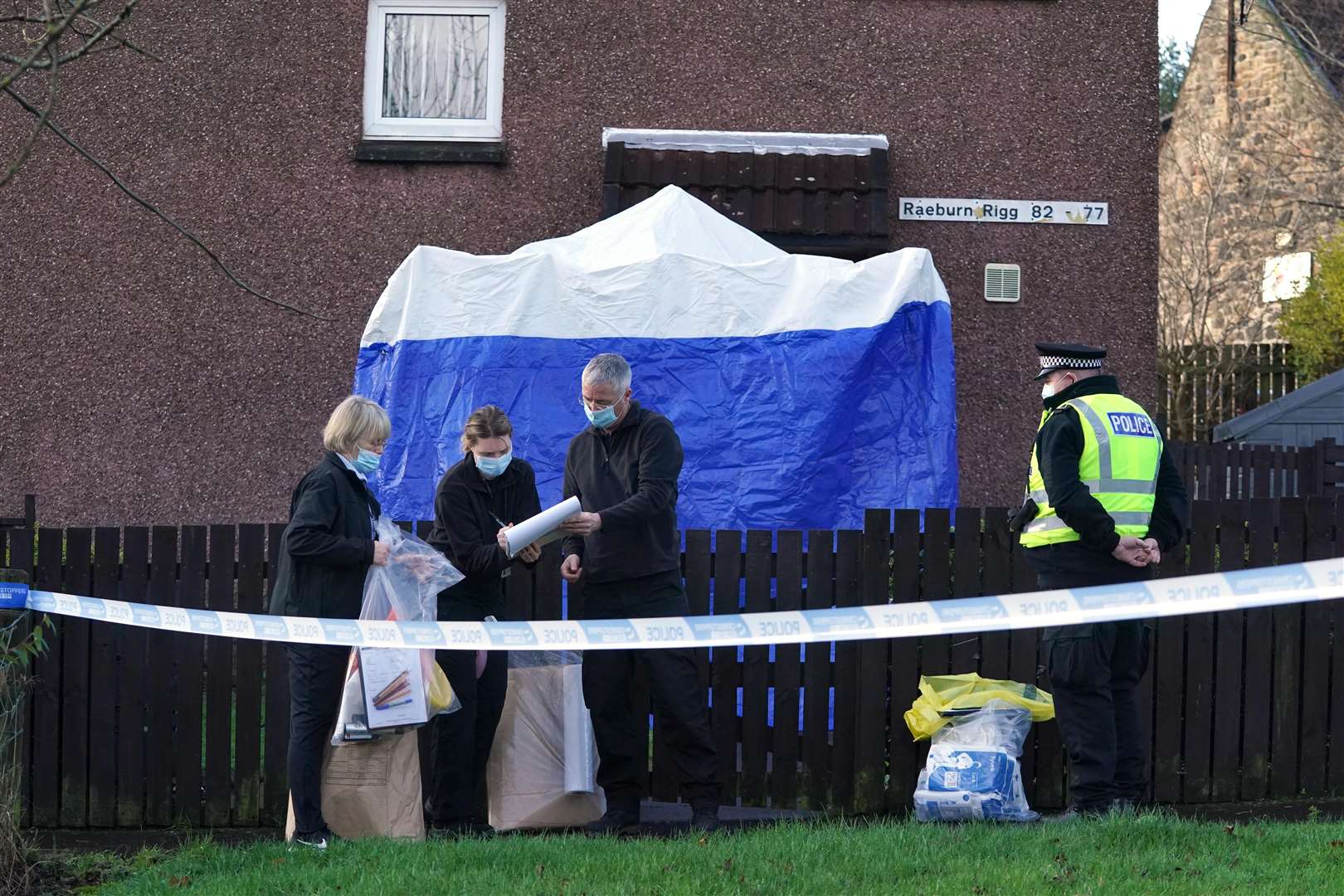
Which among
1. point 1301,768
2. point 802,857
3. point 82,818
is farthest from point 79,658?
point 1301,768

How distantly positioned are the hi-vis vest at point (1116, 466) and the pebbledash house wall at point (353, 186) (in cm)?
513

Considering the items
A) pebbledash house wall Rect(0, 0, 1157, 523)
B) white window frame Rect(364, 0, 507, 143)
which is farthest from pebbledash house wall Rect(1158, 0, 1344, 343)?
white window frame Rect(364, 0, 507, 143)

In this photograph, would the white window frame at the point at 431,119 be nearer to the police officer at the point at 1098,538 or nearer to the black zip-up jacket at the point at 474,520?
the black zip-up jacket at the point at 474,520

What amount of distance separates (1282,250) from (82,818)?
22.5m

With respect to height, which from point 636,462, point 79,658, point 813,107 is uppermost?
point 813,107

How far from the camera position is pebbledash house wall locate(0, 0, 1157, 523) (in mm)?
11172

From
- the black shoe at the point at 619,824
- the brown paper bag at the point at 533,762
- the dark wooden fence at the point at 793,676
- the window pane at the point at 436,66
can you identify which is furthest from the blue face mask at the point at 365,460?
the window pane at the point at 436,66

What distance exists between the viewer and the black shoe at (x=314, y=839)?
5.77 metres

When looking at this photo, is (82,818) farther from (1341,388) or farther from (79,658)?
(1341,388)

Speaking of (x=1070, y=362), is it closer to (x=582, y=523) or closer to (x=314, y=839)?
(x=582, y=523)

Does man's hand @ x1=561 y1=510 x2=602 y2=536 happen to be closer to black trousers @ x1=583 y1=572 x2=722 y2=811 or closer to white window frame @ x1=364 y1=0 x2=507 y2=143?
black trousers @ x1=583 y1=572 x2=722 y2=811

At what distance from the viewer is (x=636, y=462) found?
6.27 meters

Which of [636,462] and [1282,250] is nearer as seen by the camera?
[636,462]

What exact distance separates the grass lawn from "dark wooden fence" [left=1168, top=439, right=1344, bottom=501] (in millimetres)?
7402
